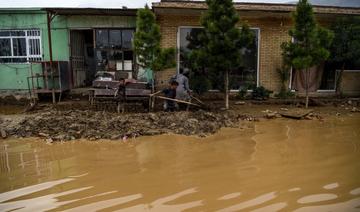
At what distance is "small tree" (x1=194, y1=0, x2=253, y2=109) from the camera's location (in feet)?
35.9

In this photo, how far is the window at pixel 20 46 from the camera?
1403 cm

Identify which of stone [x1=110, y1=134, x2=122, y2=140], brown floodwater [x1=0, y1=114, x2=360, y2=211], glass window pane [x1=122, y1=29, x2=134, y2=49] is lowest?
brown floodwater [x1=0, y1=114, x2=360, y2=211]

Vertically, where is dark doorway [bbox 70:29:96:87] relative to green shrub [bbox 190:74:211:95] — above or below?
above

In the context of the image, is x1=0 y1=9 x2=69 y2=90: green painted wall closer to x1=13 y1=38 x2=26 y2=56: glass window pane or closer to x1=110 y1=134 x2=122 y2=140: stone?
x1=13 y1=38 x2=26 y2=56: glass window pane

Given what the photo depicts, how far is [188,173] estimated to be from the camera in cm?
583

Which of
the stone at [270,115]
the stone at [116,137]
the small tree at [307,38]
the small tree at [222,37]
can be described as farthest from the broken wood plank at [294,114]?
the stone at [116,137]

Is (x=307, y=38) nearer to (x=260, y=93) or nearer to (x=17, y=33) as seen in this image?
(x=260, y=93)

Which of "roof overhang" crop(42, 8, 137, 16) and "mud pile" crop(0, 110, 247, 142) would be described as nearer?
"mud pile" crop(0, 110, 247, 142)

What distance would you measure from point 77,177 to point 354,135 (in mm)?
6529

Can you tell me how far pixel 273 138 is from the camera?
8250 mm

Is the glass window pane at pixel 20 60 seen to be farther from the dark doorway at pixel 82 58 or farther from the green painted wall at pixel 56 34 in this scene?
the dark doorway at pixel 82 58

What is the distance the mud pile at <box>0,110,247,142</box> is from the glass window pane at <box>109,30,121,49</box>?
535 centimetres

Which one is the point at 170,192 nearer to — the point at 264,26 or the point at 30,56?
the point at 264,26

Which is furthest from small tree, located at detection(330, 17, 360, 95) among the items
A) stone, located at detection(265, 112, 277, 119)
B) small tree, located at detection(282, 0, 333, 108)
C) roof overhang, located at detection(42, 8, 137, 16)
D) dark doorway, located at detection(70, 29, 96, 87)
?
dark doorway, located at detection(70, 29, 96, 87)
